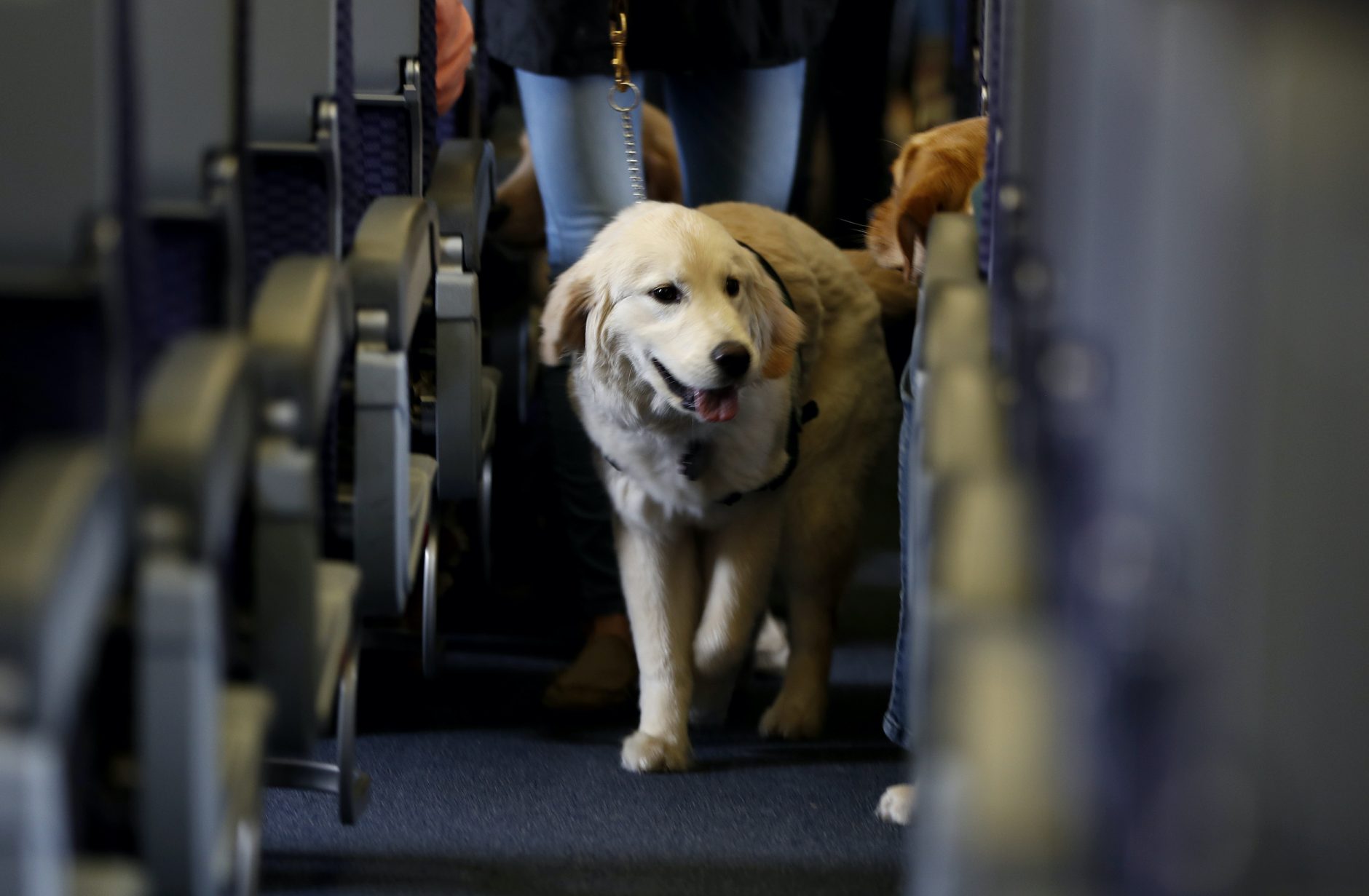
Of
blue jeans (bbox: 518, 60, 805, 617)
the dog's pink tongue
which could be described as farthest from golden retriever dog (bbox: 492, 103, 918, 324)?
the dog's pink tongue

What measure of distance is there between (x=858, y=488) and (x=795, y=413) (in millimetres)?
256

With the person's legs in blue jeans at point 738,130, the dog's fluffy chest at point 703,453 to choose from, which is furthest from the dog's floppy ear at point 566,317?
the person's legs in blue jeans at point 738,130

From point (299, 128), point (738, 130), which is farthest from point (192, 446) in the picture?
point (738, 130)

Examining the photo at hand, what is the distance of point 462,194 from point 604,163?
0.47 m

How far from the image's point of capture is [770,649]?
3.36 m

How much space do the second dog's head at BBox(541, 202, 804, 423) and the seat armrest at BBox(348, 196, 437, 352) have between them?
0.61 metres

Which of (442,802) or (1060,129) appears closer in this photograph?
(1060,129)

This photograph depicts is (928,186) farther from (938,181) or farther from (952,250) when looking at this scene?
(952,250)

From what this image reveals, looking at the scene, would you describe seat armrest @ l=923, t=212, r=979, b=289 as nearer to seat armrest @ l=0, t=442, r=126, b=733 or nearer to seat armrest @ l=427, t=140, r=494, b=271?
seat armrest @ l=427, t=140, r=494, b=271

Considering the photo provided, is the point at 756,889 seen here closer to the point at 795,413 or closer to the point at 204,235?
the point at 795,413

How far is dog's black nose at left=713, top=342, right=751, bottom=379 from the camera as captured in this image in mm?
2516

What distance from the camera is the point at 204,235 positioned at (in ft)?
4.82

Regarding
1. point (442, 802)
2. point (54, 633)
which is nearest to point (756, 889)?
point (442, 802)

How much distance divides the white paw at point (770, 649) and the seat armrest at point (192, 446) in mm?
2120
